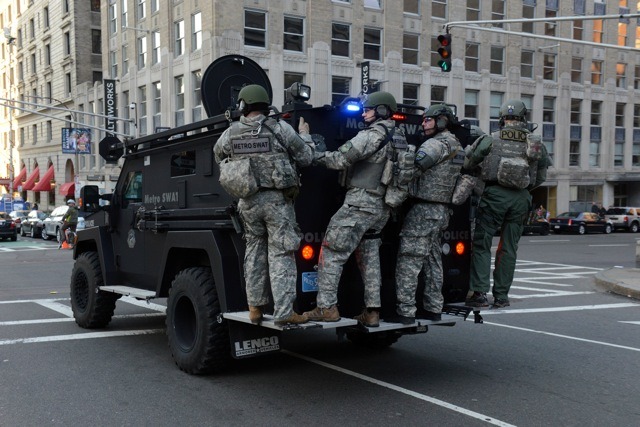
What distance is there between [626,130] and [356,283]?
48.3 m

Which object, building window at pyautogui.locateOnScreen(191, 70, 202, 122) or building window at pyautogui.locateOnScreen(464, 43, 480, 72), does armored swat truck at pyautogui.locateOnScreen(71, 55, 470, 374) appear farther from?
building window at pyautogui.locateOnScreen(464, 43, 480, 72)

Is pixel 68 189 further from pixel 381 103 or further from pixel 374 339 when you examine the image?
pixel 381 103

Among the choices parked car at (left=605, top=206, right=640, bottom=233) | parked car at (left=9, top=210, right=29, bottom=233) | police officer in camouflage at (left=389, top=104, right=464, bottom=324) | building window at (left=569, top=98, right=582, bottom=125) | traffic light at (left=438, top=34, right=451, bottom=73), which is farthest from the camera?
building window at (left=569, top=98, right=582, bottom=125)

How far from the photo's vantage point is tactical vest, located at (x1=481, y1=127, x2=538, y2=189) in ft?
19.5

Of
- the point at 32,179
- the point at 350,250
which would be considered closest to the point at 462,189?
the point at 350,250

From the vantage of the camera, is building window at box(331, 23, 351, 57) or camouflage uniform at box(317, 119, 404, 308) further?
building window at box(331, 23, 351, 57)

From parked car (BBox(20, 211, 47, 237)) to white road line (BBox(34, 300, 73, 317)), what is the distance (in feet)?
76.8

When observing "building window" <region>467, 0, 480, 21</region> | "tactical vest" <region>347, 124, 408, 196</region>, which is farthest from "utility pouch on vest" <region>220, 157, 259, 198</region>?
"building window" <region>467, 0, 480, 21</region>

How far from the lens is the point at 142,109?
38.4m

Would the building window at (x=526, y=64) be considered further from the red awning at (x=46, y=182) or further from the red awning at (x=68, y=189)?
the red awning at (x=46, y=182)

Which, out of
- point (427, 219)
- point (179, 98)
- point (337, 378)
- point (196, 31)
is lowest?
point (337, 378)

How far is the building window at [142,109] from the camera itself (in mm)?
38125

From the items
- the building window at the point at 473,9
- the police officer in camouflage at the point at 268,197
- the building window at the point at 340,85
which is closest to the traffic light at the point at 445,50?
the police officer in camouflage at the point at 268,197

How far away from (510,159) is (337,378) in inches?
105
